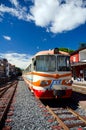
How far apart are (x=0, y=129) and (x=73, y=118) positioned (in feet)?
9.30

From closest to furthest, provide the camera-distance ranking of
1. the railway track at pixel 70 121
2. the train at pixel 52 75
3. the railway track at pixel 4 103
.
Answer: the railway track at pixel 70 121 → the railway track at pixel 4 103 → the train at pixel 52 75

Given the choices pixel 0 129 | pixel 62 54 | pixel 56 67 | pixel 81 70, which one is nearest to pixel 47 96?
pixel 56 67

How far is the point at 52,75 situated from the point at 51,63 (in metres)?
0.72

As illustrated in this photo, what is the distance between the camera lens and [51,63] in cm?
1059

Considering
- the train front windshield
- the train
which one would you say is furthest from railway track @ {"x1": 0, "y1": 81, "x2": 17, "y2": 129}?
the train front windshield

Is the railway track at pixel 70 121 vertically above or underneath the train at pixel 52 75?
underneath

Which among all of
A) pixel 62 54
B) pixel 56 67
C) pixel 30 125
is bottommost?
pixel 30 125

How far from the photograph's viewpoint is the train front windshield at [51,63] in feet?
34.4

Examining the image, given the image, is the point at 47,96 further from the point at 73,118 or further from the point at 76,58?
the point at 76,58

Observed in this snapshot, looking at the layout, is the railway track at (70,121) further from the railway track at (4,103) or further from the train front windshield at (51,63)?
the train front windshield at (51,63)

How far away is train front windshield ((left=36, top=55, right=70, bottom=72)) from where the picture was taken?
412 inches

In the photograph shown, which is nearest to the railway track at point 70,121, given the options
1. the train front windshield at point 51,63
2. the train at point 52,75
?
the train at point 52,75

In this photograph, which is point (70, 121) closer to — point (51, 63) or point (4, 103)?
point (51, 63)

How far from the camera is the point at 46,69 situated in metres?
10.4
